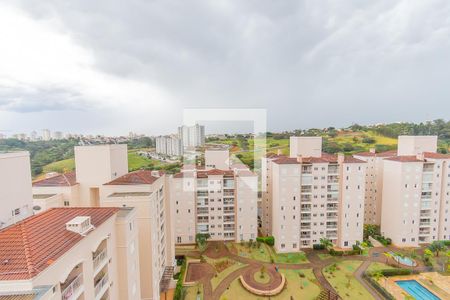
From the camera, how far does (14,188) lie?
10172mm

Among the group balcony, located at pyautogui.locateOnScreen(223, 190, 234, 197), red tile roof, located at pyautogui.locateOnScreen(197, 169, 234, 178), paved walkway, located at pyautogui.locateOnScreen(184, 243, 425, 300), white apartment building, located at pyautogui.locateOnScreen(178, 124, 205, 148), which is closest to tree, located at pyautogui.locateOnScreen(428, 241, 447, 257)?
paved walkway, located at pyautogui.locateOnScreen(184, 243, 425, 300)

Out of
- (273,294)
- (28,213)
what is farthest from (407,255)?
(28,213)

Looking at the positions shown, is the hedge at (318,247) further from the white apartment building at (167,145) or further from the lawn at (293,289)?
the white apartment building at (167,145)

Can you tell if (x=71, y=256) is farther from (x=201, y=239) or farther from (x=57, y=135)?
(x=57, y=135)

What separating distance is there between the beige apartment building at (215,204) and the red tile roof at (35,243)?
15915 mm

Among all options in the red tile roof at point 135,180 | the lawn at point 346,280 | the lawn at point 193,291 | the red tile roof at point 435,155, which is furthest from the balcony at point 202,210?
the red tile roof at point 435,155

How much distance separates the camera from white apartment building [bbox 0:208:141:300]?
19.4 feet

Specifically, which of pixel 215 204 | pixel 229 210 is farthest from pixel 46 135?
pixel 229 210

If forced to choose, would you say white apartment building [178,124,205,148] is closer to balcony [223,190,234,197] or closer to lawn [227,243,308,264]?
balcony [223,190,234,197]

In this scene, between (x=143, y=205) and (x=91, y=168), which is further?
(x=91, y=168)

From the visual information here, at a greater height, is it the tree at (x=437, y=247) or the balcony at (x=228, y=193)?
the balcony at (x=228, y=193)

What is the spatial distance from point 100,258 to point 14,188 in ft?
17.5

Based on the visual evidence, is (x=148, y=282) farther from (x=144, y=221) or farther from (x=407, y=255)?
(x=407, y=255)

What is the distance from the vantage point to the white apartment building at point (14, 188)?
9.61 metres
